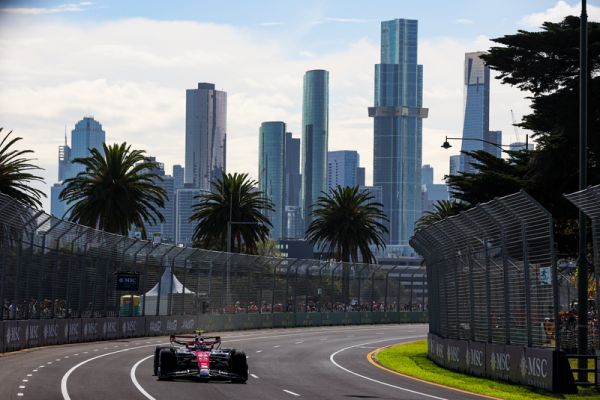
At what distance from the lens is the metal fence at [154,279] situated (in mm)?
41188

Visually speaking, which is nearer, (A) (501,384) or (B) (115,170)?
(A) (501,384)

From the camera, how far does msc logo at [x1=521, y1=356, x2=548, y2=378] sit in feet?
87.2

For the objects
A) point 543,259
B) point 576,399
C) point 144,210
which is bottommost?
point 576,399

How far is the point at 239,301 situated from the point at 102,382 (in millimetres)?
43418

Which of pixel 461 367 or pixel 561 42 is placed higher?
pixel 561 42

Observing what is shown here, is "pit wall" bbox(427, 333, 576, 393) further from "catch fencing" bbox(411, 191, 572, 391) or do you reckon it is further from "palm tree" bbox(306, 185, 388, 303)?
"palm tree" bbox(306, 185, 388, 303)

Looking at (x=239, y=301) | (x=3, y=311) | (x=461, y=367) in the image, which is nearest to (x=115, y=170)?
(x=239, y=301)

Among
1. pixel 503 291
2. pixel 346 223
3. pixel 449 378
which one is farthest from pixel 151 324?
pixel 346 223

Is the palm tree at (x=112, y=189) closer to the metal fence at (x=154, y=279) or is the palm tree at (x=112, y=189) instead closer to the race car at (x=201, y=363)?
the metal fence at (x=154, y=279)

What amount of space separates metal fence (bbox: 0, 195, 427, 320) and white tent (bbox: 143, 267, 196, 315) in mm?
47

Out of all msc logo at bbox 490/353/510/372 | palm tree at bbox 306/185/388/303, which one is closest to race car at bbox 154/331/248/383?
msc logo at bbox 490/353/510/372

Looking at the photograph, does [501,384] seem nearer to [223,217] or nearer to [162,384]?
[162,384]

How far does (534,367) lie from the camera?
27.3 meters

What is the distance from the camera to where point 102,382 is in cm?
2706
